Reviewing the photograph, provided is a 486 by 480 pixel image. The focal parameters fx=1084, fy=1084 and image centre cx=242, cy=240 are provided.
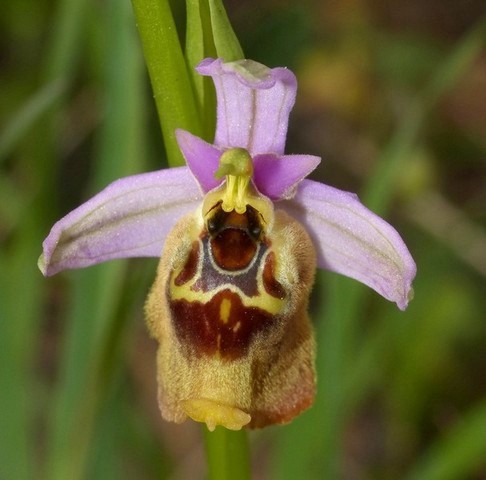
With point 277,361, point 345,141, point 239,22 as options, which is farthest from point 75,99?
point 277,361

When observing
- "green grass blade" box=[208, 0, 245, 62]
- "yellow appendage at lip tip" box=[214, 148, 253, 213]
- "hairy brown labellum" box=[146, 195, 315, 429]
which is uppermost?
"green grass blade" box=[208, 0, 245, 62]

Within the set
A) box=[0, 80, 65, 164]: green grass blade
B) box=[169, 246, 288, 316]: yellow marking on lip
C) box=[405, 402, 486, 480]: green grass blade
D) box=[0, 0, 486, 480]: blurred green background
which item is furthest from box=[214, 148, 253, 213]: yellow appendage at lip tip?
box=[405, 402, 486, 480]: green grass blade

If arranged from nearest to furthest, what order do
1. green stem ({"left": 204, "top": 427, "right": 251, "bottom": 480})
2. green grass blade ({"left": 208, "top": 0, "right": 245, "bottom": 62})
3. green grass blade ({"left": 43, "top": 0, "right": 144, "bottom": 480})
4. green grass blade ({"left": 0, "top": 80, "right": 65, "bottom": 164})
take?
green grass blade ({"left": 208, "top": 0, "right": 245, "bottom": 62}) → green stem ({"left": 204, "top": 427, "right": 251, "bottom": 480}) → green grass blade ({"left": 0, "top": 80, "right": 65, "bottom": 164}) → green grass blade ({"left": 43, "top": 0, "right": 144, "bottom": 480})

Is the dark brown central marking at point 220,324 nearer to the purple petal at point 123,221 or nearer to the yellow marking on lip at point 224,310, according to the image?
the yellow marking on lip at point 224,310

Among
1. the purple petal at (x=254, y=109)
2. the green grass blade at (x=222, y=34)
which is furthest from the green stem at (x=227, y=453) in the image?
the green grass blade at (x=222, y=34)

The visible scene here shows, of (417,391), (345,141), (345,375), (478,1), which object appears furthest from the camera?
(478,1)

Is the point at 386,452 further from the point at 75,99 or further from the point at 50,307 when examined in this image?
the point at 75,99

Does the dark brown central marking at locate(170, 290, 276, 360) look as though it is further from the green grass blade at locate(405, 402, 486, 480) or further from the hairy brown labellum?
the green grass blade at locate(405, 402, 486, 480)
